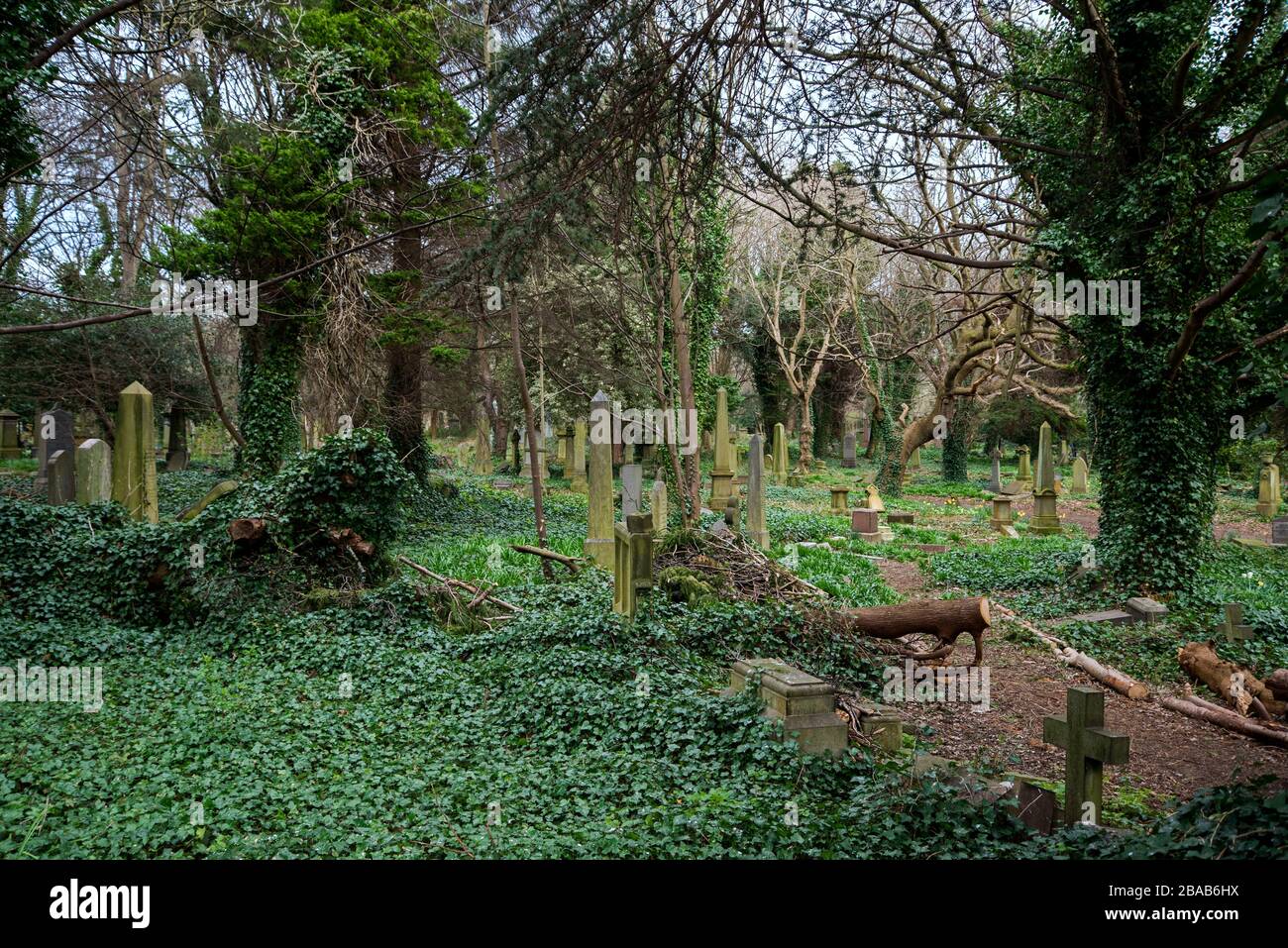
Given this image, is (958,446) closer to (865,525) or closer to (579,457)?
(579,457)

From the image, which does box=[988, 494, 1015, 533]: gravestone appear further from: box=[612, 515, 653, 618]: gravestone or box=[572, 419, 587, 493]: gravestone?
box=[612, 515, 653, 618]: gravestone

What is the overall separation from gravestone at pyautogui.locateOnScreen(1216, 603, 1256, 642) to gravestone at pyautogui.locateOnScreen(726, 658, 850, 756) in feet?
17.2

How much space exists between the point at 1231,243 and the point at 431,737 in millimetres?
11050

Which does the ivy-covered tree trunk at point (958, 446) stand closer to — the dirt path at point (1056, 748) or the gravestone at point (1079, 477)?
the gravestone at point (1079, 477)

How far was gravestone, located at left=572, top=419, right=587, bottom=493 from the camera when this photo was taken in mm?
23797

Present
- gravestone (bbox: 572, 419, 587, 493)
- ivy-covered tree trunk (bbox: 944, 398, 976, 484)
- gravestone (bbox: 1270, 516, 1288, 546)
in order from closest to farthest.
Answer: gravestone (bbox: 1270, 516, 1288, 546) < gravestone (bbox: 572, 419, 587, 493) < ivy-covered tree trunk (bbox: 944, 398, 976, 484)

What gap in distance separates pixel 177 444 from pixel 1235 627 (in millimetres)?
24890

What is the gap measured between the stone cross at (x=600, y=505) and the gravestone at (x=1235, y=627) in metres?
7.47

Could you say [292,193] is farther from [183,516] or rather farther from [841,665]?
[841,665]

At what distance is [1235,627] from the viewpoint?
808 cm

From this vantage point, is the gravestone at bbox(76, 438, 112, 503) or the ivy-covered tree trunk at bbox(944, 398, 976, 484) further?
the ivy-covered tree trunk at bbox(944, 398, 976, 484)

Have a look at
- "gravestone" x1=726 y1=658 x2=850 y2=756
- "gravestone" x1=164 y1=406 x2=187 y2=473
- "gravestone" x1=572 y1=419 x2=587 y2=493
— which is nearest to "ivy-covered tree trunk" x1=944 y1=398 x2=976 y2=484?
"gravestone" x1=572 y1=419 x2=587 y2=493

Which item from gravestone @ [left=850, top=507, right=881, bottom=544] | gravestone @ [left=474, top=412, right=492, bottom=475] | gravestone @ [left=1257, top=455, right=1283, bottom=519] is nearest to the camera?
gravestone @ [left=850, top=507, right=881, bottom=544]

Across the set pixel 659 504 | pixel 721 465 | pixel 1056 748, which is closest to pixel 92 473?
pixel 659 504
